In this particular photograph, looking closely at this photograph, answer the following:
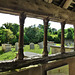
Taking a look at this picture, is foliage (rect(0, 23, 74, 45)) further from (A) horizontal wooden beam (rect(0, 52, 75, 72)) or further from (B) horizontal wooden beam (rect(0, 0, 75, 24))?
(A) horizontal wooden beam (rect(0, 52, 75, 72))

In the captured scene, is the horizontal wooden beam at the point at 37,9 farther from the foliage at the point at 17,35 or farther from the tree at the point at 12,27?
the tree at the point at 12,27

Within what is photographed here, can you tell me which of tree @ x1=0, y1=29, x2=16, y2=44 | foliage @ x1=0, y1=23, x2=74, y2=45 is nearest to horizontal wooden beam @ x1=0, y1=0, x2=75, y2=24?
foliage @ x1=0, y1=23, x2=74, y2=45

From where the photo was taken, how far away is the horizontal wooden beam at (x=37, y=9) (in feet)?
7.51

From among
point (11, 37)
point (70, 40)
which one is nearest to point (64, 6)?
point (11, 37)

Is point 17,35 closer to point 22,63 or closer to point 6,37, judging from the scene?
point 6,37

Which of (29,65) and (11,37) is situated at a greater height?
(11,37)

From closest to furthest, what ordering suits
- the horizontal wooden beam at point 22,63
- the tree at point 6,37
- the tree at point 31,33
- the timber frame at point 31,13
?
the horizontal wooden beam at point 22,63, the timber frame at point 31,13, the tree at point 6,37, the tree at point 31,33

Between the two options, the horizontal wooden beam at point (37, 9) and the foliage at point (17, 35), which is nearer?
the horizontal wooden beam at point (37, 9)

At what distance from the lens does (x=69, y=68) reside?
12.3ft

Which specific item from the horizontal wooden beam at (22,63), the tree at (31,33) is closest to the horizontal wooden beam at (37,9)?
the horizontal wooden beam at (22,63)

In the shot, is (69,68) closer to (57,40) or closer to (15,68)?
(15,68)

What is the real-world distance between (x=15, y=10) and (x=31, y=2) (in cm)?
67

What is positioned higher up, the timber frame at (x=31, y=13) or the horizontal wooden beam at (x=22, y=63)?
the timber frame at (x=31, y=13)

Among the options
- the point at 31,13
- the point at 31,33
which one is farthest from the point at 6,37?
the point at 31,13
